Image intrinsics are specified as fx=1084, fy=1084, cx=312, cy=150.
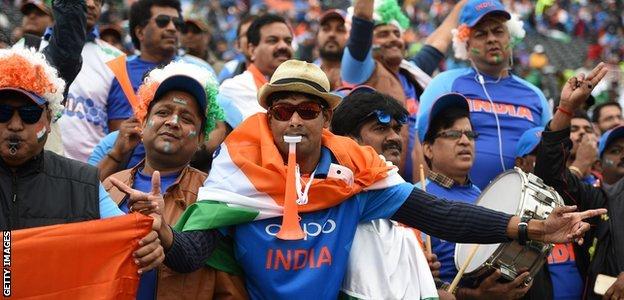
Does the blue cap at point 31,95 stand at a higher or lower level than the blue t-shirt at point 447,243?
higher

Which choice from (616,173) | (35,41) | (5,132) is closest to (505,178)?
(616,173)

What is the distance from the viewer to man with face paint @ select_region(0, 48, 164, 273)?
4441mm

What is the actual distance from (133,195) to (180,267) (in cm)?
41

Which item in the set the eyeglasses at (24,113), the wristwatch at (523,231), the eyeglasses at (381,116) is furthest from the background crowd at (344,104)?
the wristwatch at (523,231)

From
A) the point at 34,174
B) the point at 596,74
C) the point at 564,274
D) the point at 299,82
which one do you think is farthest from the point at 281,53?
the point at 34,174

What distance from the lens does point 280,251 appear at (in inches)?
189

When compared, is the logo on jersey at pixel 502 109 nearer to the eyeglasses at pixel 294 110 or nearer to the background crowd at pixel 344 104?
the background crowd at pixel 344 104

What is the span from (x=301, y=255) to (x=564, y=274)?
8.42ft

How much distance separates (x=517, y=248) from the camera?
5609 millimetres

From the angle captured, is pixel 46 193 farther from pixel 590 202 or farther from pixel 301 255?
pixel 590 202

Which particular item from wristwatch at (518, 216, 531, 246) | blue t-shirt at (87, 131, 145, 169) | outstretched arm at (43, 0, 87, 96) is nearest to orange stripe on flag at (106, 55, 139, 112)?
blue t-shirt at (87, 131, 145, 169)

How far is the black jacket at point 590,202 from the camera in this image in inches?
242

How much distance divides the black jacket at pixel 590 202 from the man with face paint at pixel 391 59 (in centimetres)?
118

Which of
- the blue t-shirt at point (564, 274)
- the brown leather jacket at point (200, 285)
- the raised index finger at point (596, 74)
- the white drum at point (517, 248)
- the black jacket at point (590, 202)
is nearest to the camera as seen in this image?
the brown leather jacket at point (200, 285)
